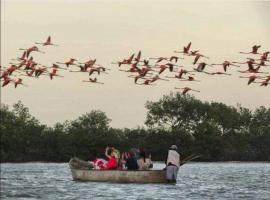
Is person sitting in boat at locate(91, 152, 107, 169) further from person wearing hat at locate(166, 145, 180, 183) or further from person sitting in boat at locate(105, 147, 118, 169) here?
person wearing hat at locate(166, 145, 180, 183)

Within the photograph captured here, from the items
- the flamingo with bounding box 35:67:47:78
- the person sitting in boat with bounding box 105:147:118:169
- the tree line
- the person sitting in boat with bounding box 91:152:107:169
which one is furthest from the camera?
the person sitting in boat with bounding box 91:152:107:169

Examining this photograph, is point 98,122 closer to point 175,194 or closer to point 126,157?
point 126,157

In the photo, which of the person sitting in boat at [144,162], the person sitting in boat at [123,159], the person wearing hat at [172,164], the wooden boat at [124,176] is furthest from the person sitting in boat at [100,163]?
the person wearing hat at [172,164]

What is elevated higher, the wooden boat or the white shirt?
the white shirt

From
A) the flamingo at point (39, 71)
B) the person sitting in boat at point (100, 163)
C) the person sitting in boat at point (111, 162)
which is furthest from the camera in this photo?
the person sitting in boat at point (100, 163)

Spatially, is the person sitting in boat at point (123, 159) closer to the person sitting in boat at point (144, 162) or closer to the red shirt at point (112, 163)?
the red shirt at point (112, 163)

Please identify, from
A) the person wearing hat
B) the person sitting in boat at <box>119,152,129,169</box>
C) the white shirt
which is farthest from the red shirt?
the white shirt

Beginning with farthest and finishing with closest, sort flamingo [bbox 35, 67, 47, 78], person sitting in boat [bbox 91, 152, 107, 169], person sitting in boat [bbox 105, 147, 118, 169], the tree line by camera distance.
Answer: person sitting in boat [bbox 91, 152, 107, 169] → person sitting in boat [bbox 105, 147, 118, 169] → the tree line → flamingo [bbox 35, 67, 47, 78]

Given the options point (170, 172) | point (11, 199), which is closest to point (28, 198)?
point (11, 199)

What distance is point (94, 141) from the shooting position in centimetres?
1432

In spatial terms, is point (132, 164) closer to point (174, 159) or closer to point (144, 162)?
point (144, 162)

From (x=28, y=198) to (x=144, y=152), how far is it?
85.7 inches

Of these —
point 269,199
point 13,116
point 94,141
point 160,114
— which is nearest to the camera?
point 269,199

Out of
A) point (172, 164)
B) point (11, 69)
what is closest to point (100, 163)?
point (172, 164)
